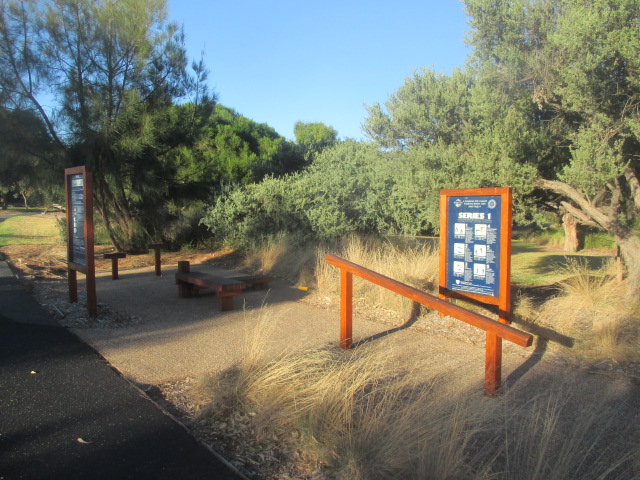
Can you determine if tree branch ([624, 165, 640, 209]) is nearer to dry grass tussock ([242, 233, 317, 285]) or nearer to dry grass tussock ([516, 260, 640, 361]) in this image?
dry grass tussock ([516, 260, 640, 361])

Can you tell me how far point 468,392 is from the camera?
4473mm

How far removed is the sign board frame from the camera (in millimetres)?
5215

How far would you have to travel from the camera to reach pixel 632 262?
7.63 meters

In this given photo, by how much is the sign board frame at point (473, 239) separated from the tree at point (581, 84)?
2.70 m

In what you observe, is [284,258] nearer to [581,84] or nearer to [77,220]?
[77,220]

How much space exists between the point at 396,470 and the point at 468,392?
1668mm

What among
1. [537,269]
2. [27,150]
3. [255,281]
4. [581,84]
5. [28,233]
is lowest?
[537,269]

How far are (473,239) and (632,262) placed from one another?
348cm

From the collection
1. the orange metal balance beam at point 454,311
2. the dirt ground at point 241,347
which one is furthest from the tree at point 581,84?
the orange metal balance beam at point 454,311

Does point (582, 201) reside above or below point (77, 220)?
above

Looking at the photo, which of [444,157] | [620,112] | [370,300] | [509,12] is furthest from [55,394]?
[509,12]

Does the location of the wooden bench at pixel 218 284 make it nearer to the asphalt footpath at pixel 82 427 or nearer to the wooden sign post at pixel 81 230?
the wooden sign post at pixel 81 230

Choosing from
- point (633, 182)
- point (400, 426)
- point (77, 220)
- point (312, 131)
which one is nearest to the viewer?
point (400, 426)

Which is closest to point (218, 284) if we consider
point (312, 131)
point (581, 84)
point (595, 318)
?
point (595, 318)
